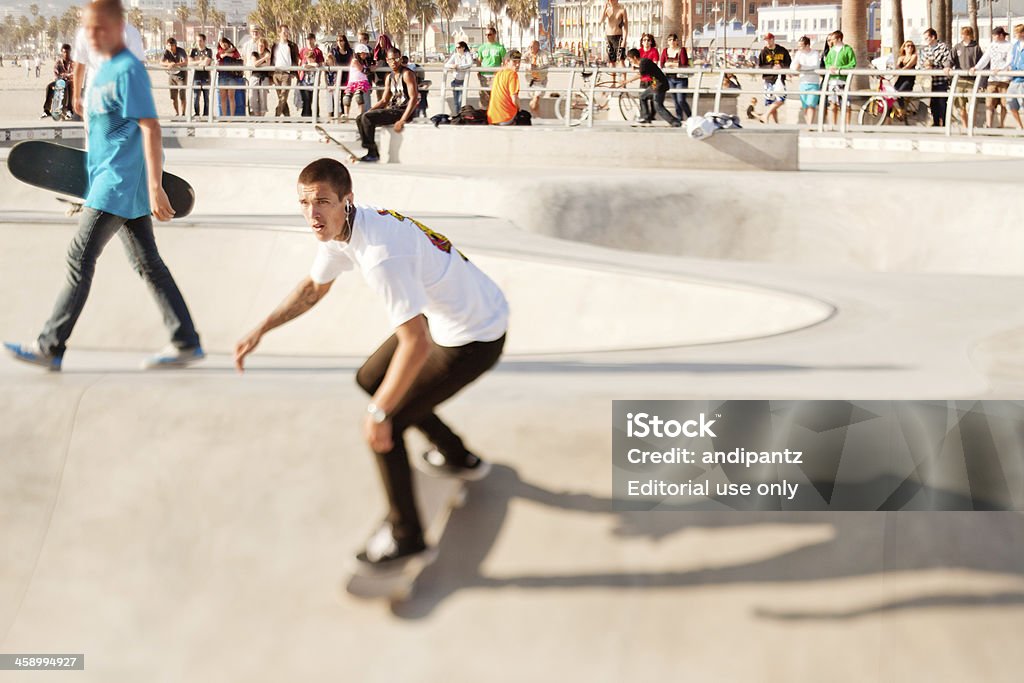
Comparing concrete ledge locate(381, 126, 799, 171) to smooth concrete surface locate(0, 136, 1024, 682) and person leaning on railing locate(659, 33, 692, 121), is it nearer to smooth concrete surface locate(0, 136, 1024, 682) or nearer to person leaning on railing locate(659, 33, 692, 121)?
person leaning on railing locate(659, 33, 692, 121)

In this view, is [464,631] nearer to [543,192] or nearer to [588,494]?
[588,494]

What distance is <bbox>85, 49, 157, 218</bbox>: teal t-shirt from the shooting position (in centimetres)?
550

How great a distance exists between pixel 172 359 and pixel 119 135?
105cm

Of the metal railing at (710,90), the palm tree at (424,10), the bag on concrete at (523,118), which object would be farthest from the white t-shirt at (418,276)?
the palm tree at (424,10)

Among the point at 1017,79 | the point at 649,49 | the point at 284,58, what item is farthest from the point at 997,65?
the point at 284,58

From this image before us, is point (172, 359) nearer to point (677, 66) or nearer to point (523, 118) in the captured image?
point (523, 118)

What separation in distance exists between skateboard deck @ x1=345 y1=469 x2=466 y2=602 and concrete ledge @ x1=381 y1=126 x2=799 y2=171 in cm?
1133

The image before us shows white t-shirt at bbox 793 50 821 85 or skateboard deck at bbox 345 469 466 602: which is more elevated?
white t-shirt at bbox 793 50 821 85

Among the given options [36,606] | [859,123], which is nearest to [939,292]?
[36,606]

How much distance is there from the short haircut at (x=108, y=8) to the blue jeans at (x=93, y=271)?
89 centimetres

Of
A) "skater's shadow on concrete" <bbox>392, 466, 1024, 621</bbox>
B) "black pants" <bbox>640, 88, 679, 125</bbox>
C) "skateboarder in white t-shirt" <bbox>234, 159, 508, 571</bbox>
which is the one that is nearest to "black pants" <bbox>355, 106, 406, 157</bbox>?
"black pants" <bbox>640, 88, 679, 125</bbox>

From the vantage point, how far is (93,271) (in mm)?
5609

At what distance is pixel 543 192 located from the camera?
12.3m

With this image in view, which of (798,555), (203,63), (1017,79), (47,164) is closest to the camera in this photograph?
(798,555)
